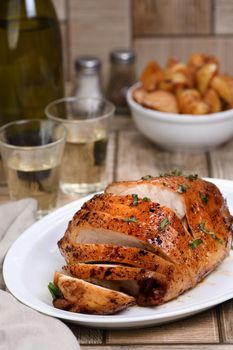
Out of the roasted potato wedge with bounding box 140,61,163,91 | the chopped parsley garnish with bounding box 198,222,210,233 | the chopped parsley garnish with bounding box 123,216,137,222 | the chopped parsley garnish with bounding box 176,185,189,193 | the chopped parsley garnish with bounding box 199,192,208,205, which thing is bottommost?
the roasted potato wedge with bounding box 140,61,163,91

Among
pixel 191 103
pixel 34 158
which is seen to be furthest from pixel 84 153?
pixel 191 103

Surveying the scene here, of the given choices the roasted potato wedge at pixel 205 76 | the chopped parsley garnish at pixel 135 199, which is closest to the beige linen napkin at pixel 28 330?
the chopped parsley garnish at pixel 135 199

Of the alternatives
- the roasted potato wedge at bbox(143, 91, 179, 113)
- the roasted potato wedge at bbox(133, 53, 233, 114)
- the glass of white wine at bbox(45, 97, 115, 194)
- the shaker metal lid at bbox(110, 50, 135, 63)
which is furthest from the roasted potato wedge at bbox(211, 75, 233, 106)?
the shaker metal lid at bbox(110, 50, 135, 63)

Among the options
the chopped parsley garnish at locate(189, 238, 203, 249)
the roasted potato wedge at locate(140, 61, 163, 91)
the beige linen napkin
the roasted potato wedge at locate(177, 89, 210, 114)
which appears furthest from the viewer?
the roasted potato wedge at locate(140, 61, 163, 91)

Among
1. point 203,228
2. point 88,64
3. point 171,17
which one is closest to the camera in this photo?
point 203,228

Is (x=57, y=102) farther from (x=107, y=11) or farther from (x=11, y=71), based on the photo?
(x=107, y=11)

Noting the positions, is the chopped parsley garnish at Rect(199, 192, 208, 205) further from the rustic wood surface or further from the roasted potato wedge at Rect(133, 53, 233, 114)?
the rustic wood surface

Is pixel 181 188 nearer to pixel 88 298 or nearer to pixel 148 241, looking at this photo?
pixel 148 241
